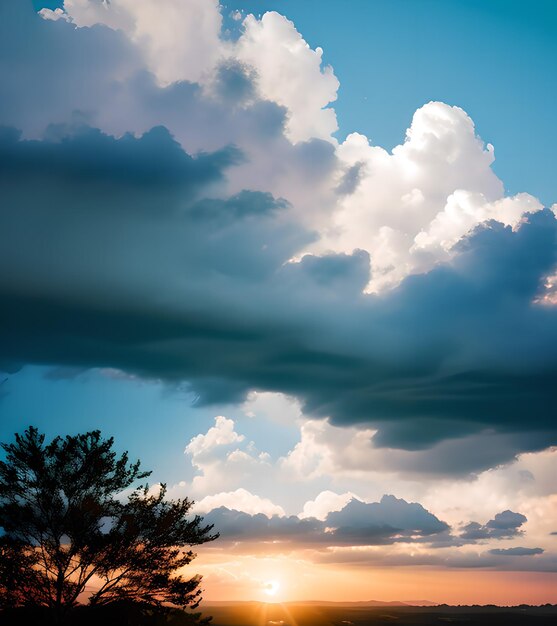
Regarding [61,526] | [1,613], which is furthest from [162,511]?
[1,613]

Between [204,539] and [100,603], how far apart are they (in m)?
7.52

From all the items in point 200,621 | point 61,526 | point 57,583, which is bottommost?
point 200,621

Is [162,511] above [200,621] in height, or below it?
above

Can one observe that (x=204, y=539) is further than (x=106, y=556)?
Yes

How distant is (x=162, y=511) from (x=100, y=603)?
6601 millimetres

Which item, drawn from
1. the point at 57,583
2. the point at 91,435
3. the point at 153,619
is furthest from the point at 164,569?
the point at 91,435

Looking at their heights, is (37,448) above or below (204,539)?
above

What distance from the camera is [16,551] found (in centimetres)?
4141

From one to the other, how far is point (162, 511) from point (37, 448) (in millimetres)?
9110

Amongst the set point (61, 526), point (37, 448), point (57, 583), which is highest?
point (37, 448)

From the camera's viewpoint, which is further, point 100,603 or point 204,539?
point 204,539

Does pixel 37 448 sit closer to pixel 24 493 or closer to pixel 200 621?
pixel 24 493

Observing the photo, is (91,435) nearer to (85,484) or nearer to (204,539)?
(85,484)

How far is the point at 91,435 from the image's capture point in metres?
44.1
